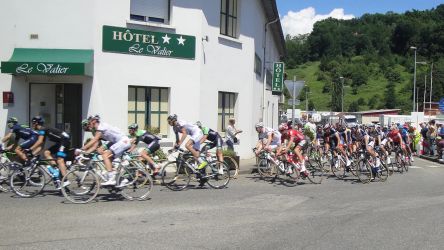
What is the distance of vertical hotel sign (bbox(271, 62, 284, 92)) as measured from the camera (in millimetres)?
26969

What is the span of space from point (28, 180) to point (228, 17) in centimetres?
1097

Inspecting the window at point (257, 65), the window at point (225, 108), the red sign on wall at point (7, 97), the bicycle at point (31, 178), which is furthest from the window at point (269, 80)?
the bicycle at point (31, 178)

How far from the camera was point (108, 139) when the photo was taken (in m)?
11.2

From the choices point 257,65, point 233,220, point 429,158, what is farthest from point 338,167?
point 429,158

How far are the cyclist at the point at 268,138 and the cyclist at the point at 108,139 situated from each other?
15.6 feet

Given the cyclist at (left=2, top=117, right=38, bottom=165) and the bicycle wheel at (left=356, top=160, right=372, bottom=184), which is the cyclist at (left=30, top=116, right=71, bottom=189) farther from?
the bicycle wheel at (left=356, top=160, right=372, bottom=184)

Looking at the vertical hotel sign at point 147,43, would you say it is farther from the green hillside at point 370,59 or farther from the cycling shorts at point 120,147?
the green hillside at point 370,59

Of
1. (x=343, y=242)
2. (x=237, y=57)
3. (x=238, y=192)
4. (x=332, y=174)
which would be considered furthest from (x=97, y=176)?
(x=237, y=57)

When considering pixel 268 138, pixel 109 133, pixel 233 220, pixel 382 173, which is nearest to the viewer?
pixel 233 220

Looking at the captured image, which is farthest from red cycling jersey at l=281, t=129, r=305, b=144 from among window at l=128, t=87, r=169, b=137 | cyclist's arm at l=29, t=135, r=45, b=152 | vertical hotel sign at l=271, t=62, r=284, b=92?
vertical hotel sign at l=271, t=62, r=284, b=92

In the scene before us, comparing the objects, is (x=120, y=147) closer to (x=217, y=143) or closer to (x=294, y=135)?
(x=217, y=143)

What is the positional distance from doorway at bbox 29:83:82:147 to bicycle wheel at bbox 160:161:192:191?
15.8ft

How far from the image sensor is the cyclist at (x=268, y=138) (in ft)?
48.4

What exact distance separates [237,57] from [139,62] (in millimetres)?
4771
